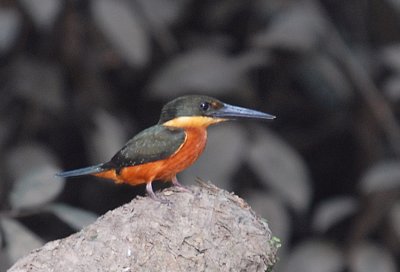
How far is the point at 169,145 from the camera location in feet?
10.5

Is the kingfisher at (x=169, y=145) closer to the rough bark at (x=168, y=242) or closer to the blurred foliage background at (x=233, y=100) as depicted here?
the rough bark at (x=168, y=242)

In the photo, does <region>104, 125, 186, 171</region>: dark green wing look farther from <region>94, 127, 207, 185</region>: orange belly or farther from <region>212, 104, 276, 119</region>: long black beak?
<region>212, 104, 276, 119</region>: long black beak

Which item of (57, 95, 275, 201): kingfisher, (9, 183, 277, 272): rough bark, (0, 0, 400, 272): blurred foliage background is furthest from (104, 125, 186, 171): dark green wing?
(0, 0, 400, 272): blurred foliage background

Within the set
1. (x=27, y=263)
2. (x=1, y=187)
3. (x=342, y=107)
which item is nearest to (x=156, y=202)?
(x=27, y=263)

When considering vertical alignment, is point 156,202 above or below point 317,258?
above

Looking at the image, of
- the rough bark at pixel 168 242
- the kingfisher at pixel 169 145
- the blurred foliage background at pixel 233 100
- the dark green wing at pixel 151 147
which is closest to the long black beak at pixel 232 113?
the kingfisher at pixel 169 145

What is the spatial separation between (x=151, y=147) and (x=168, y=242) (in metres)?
0.30

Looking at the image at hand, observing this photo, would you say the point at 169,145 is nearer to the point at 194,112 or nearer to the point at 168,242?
the point at 194,112

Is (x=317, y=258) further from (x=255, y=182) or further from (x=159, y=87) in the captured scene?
(x=159, y=87)

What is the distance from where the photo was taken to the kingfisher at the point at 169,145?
3.21m

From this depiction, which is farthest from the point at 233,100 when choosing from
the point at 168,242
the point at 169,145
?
the point at 168,242

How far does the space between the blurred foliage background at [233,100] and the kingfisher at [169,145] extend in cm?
160

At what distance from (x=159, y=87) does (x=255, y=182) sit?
616 millimetres

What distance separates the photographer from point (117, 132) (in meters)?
5.25
